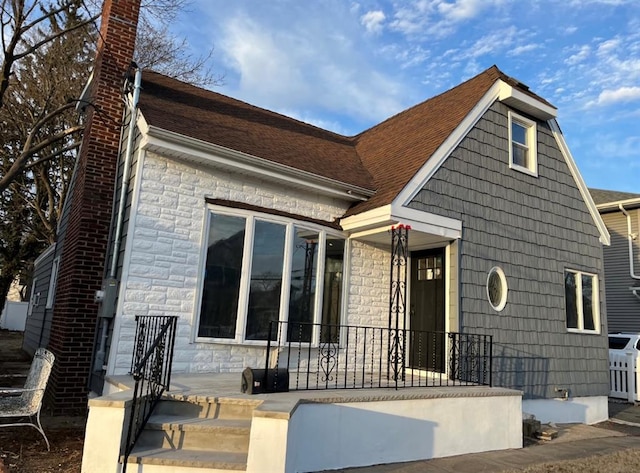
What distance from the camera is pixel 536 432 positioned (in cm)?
745

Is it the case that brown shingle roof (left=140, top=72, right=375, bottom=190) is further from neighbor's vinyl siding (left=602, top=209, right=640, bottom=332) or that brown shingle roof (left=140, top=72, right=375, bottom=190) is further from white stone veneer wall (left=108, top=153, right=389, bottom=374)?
neighbor's vinyl siding (left=602, top=209, right=640, bottom=332)

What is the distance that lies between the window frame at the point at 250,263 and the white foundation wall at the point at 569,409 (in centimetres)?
415

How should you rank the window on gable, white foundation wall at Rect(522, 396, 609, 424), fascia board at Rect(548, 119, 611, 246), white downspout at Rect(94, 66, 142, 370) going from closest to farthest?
1. white downspout at Rect(94, 66, 142, 370)
2. white foundation wall at Rect(522, 396, 609, 424)
3. the window on gable
4. fascia board at Rect(548, 119, 611, 246)

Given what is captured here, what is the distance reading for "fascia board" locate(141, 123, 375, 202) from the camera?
6.46 m

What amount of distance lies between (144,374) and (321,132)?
749cm

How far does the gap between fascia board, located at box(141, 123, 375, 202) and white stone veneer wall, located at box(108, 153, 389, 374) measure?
28 centimetres

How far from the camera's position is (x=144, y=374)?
4938 mm

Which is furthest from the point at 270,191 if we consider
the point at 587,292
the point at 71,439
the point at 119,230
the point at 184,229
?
the point at 587,292

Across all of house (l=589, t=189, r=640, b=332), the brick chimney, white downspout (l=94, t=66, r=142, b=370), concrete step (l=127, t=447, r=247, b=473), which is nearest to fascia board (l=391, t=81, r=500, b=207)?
white downspout (l=94, t=66, r=142, b=370)

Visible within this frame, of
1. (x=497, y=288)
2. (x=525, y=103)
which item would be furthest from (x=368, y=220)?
(x=525, y=103)

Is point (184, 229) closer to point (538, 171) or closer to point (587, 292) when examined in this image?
point (538, 171)

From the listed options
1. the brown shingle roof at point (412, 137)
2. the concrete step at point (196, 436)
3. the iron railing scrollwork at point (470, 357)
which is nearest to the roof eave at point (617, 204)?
the brown shingle roof at point (412, 137)

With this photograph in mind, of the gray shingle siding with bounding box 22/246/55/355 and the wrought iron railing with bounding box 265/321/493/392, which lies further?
the gray shingle siding with bounding box 22/246/55/355

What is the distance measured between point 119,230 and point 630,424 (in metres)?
10.4
